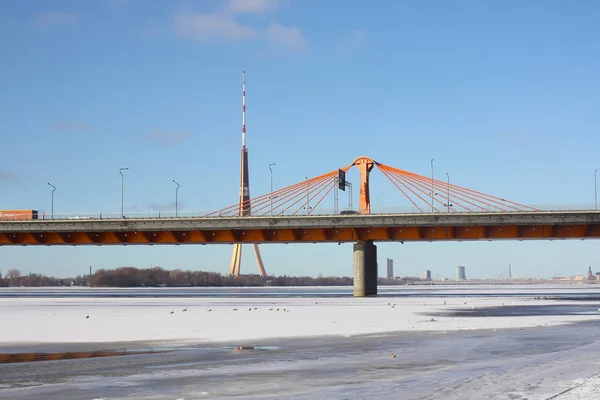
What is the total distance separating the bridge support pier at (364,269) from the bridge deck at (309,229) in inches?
63.9

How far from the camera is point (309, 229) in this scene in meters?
104

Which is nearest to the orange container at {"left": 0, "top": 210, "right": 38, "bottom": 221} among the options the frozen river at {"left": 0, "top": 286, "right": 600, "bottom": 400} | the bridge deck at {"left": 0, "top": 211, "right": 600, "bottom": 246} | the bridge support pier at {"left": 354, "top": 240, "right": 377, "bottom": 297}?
the bridge deck at {"left": 0, "top": 211, "right": 600, "bottom": 246}

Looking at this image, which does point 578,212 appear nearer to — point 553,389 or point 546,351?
point 546,351

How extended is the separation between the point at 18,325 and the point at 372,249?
2753 inches

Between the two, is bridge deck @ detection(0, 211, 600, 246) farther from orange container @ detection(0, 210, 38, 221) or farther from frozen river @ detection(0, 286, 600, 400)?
frozen river @ detection(0, 286, 600, 400)

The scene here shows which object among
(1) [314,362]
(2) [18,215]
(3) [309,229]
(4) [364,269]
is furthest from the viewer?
(2) [18,215]

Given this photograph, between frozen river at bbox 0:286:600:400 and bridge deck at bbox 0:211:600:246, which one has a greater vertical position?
bridge deck at bbox 0:211:600:246

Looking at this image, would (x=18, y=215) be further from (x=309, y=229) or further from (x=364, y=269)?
(x=364, y=269)

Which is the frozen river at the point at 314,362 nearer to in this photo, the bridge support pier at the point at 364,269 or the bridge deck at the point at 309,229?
the bridge deck at the point at 309,229

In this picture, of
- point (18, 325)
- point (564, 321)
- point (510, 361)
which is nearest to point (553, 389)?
point (510, 361)

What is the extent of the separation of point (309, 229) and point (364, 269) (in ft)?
29.8

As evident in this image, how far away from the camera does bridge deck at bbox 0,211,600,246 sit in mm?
98000

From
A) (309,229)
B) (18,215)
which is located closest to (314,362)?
(309,229)

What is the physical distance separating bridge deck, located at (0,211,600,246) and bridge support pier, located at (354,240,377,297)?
1.62 m
